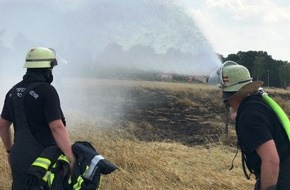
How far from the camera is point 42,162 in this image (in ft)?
10.5

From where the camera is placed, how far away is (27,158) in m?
3.32

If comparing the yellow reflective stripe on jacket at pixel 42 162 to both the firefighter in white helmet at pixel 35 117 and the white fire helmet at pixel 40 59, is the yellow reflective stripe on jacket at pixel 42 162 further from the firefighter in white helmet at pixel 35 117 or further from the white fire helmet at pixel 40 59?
the white fire helmet at pixel 40 59

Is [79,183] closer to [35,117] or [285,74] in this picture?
[35,117]

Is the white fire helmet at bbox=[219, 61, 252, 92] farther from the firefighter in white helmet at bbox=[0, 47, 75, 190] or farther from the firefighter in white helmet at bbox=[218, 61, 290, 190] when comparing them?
the firefighter in white helmet at bbox=[0, 47, 75, 190]

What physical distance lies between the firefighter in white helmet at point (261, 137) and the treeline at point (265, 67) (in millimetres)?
Answer: 38302

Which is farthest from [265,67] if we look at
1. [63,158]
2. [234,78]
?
[63,158]

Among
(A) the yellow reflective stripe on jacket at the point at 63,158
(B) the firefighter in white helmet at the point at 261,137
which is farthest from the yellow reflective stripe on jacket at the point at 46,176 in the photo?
(B) the firefighter in white helmet at the point at 261,137

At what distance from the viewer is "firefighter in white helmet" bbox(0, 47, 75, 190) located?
10.7 ft

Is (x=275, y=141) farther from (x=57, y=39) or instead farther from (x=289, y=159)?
(x=57, y=39)

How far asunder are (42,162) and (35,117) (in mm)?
386

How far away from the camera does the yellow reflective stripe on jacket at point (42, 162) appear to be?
126 inches

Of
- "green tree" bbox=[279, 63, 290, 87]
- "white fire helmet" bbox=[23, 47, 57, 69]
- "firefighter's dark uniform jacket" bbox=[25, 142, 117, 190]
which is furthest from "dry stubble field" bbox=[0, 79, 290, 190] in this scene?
"green tree" bbox=[279, 63, 290, 87]

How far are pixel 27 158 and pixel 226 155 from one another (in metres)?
5.20

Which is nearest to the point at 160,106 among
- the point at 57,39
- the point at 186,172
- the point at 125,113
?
the point at 125,113
